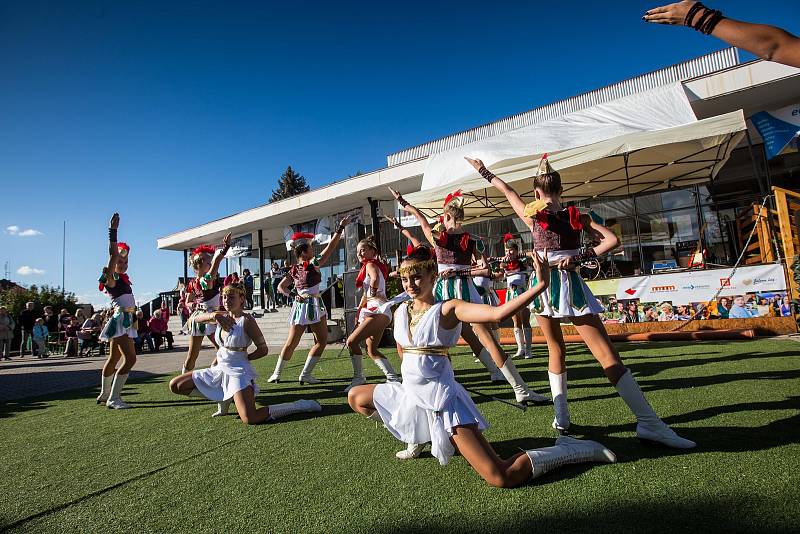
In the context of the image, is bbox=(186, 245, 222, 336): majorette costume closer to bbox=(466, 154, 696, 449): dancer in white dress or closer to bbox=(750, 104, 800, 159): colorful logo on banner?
bbox=(466, 154, 696, 449): dancer in white dress

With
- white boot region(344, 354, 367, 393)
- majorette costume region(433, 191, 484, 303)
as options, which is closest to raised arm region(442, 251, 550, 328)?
majorette costume region(433, 191, 484, 303)

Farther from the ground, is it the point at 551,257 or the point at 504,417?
the point at 551,257

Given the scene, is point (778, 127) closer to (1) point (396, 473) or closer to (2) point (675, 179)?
(2) point (675, 179)

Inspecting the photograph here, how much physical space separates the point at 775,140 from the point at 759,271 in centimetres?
561

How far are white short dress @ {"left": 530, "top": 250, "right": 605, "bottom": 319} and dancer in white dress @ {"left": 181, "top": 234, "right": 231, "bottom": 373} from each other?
4239mm

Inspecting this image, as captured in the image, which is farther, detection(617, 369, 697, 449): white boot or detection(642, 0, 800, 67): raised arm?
detection(617, 369, 697, 449): white boot

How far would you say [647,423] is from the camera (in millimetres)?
2713

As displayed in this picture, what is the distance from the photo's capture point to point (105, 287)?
5559mm

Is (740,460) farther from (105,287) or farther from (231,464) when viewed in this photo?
(105,287)

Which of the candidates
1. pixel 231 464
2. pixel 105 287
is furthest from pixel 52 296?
pixel 231 464

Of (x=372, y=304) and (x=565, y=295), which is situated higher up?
(x=372, y=304)

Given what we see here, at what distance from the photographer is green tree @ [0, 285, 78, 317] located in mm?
23200

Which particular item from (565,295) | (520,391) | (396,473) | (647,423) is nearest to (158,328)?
(520,391)

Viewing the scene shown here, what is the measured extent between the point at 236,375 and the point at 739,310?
8750 millimetres
